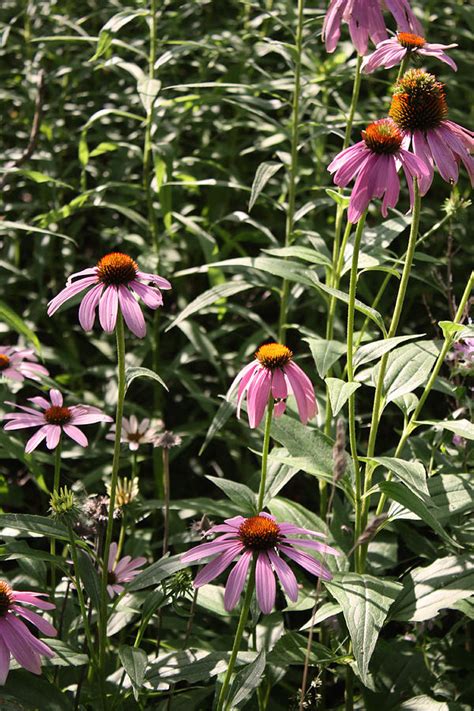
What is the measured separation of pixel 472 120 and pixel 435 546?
5.34 ft

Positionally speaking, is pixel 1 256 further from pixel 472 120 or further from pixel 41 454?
pixel 472 120

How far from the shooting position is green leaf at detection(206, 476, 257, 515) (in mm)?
1413

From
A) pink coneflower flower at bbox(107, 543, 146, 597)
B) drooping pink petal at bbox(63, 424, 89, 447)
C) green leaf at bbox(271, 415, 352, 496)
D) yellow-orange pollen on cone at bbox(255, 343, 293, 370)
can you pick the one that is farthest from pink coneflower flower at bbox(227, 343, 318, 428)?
pink coneflower flower at bbox(107, 543, 146, 597)

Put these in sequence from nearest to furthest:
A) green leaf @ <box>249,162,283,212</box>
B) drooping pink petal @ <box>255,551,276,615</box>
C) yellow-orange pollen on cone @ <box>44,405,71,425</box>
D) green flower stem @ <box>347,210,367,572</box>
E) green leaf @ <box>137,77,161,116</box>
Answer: drooping pink petal @ <box>255,551,276,615</box> → green flower stem @ <box>347,210,367,572</box> → yellow-orange pollen on cone @ <box>44,405,71,425</box> → green leaf @ <box>249,162,283,212</box> → green leaf @ <box>137,77,161,116</box>

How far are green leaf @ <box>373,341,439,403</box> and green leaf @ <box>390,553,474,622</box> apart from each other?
1.02 ft

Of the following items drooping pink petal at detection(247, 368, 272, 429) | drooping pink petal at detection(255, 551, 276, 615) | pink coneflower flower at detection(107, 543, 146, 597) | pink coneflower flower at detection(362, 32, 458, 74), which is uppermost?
pink coneflower flower at detection(362, 32, 458, 74)

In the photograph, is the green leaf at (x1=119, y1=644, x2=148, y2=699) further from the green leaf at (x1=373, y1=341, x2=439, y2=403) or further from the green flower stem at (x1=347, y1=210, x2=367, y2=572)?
the green leaf at (x1=373, y1=341, x2=439, y2=403)

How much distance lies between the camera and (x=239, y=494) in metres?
1.44

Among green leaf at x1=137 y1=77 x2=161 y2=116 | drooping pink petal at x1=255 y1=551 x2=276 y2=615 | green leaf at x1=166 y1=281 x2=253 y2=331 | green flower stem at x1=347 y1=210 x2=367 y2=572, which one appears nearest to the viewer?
drooping pink petal at x1=255 y1=551 x2=276 y2=615

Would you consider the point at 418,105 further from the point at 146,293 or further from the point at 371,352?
the point at 146,293

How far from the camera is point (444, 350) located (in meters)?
1.40

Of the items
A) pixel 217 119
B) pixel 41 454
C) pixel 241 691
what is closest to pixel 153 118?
pixel 217 119

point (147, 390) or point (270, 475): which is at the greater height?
point (270, 475)

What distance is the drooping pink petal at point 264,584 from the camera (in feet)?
3.58
